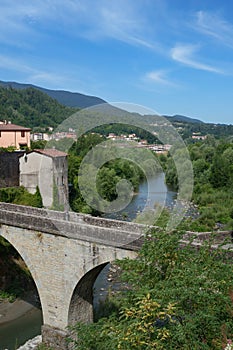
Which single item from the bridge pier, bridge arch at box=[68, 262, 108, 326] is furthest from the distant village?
the bridge pier

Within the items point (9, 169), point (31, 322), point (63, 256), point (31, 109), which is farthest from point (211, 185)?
point (31, 109)

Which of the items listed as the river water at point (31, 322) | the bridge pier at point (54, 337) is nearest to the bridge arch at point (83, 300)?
the bridge pier at point (54, 337)

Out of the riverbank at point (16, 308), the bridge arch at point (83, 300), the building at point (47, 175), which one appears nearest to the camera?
the bridge arch at point (83, 300)

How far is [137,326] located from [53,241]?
5115mm

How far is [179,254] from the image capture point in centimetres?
644

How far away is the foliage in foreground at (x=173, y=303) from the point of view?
5.03m

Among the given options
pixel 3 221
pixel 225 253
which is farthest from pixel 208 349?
pixel 3 221

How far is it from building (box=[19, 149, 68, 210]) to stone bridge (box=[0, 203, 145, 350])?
212 inches

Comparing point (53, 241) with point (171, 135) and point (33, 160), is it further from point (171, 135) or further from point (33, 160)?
point (33, 160)

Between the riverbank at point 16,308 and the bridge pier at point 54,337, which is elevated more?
the bridge pier at point 54,337

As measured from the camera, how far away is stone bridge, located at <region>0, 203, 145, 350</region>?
9.03 meters

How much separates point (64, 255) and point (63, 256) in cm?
5

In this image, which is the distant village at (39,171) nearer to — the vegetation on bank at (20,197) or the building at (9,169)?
the building at (9,169)

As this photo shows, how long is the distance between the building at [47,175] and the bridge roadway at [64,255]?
5438 millimetres
